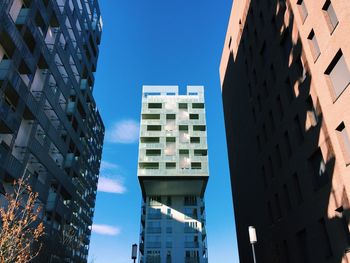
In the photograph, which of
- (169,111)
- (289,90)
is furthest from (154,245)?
(289,90)

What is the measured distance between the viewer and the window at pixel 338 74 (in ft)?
54.4

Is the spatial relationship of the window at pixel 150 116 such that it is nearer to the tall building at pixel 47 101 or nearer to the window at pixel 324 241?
the tall building at pixel 47 101

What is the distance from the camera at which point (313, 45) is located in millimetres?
20203

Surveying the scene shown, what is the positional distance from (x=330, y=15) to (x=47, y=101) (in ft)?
83.2

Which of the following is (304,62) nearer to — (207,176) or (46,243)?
(46,243)

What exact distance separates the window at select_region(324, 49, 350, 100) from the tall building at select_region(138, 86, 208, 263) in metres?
43.2

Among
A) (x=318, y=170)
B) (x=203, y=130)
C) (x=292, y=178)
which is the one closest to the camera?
(x=318, y=170)

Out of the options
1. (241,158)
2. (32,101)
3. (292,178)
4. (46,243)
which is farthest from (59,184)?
(292,178)

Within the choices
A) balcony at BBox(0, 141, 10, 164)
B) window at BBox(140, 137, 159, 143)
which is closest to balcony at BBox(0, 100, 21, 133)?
balcony at BBox(0, 141, 10, 164)

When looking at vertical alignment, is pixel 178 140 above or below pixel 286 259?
above

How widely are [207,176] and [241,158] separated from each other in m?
22.0

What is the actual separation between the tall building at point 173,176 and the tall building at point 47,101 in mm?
19999

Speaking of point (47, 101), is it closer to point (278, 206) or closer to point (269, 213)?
point (269, 213)

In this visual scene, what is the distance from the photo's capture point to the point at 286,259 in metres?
23.3
